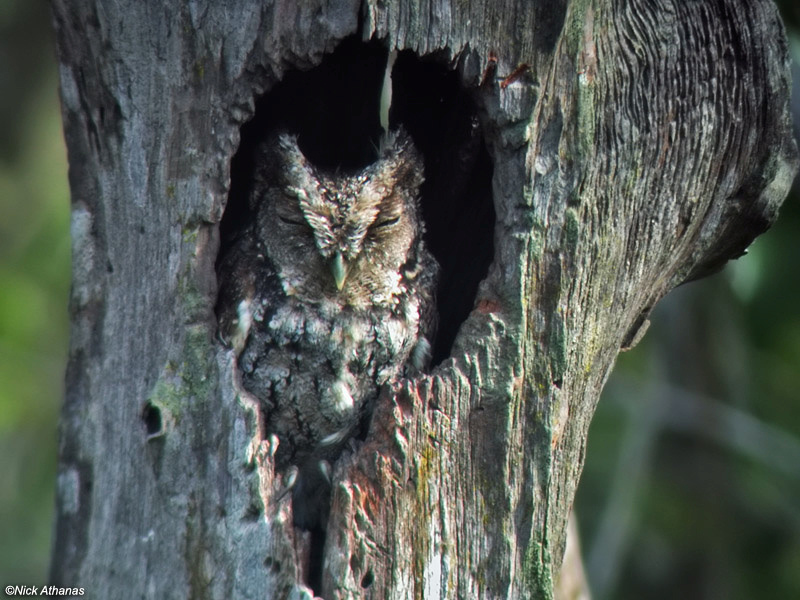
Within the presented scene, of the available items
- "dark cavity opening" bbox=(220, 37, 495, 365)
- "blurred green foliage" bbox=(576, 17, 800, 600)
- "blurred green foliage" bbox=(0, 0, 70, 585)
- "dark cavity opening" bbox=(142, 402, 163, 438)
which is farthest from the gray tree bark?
"blurred green foliage" bbox=(0, 0, 70, 585)

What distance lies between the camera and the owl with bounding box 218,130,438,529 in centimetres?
293

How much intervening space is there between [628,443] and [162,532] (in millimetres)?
4119

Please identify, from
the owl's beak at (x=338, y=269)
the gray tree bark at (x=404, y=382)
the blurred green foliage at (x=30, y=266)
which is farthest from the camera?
the blurred green foliage at (x=30, y=266)

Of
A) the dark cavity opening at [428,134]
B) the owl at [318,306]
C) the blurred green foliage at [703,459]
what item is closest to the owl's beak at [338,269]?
the owl at [318,306]

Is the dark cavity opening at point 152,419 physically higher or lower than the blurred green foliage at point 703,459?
lower

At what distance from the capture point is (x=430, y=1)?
2.37 metres

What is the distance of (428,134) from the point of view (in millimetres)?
3170

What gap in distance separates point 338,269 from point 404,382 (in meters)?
0.55

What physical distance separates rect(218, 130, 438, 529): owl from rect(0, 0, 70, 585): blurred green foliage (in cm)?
358

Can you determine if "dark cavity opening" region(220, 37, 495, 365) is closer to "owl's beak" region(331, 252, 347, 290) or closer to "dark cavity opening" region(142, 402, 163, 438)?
"owl's beak" region(331, 252, 347, 290)

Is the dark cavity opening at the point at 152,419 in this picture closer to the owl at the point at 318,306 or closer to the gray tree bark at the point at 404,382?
the gray tree bark at the point at 404,382

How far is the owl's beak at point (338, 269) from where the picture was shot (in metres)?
2.83

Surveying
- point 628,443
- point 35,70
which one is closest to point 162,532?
point 628,443

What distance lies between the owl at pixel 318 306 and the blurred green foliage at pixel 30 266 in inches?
141
